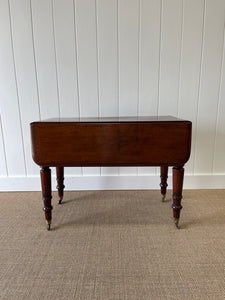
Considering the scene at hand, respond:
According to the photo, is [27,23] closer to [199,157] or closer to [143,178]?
[143,178]

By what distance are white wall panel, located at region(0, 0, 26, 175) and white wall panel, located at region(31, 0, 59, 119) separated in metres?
0.21

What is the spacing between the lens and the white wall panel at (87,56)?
170cm

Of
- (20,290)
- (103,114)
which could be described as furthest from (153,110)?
(20,290)

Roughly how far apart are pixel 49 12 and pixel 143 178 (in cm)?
158

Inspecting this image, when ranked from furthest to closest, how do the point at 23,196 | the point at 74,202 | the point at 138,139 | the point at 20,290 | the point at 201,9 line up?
the point at 23,196, the point at 74,202, the point at 201,9, the point at 138,139, the point at 20,290

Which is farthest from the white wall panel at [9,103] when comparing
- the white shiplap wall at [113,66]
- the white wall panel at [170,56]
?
the white wall panel at [170,56]

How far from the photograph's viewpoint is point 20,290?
0.98m

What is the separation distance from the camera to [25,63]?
5.90 feet

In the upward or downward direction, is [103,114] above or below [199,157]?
above

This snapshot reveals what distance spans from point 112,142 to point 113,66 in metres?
0.84

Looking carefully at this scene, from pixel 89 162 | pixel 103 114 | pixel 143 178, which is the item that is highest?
pixel 103 114

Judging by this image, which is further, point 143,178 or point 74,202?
point 143,178

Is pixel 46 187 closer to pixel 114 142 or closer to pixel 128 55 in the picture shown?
pixel 114 142

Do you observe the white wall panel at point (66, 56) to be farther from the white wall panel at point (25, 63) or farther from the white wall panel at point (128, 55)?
the white wall panel at point (128, 55)
